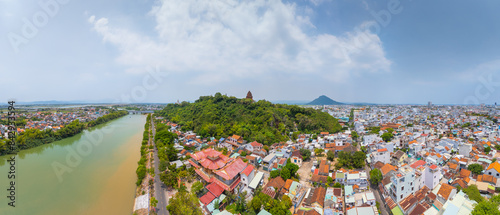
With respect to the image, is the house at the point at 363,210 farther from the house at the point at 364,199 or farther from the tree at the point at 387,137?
the tree at the point at 387,137

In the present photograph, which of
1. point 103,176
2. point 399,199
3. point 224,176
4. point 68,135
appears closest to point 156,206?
point 224,176

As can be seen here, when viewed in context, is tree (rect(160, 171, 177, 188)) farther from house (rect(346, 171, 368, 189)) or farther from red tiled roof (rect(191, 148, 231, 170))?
house (rect(346, 171, 368, 189))

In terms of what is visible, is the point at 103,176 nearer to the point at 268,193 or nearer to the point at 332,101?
the point at 268,193

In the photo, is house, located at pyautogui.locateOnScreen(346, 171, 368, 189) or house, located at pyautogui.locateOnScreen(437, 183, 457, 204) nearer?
house, located at pyautogui.locateOnScreen(437, 183, 457, 204)

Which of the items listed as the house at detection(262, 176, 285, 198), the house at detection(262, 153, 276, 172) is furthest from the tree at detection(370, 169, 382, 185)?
the house at detection(262, 153, 276, 172)

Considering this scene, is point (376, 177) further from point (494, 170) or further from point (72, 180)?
point (72, 180)
